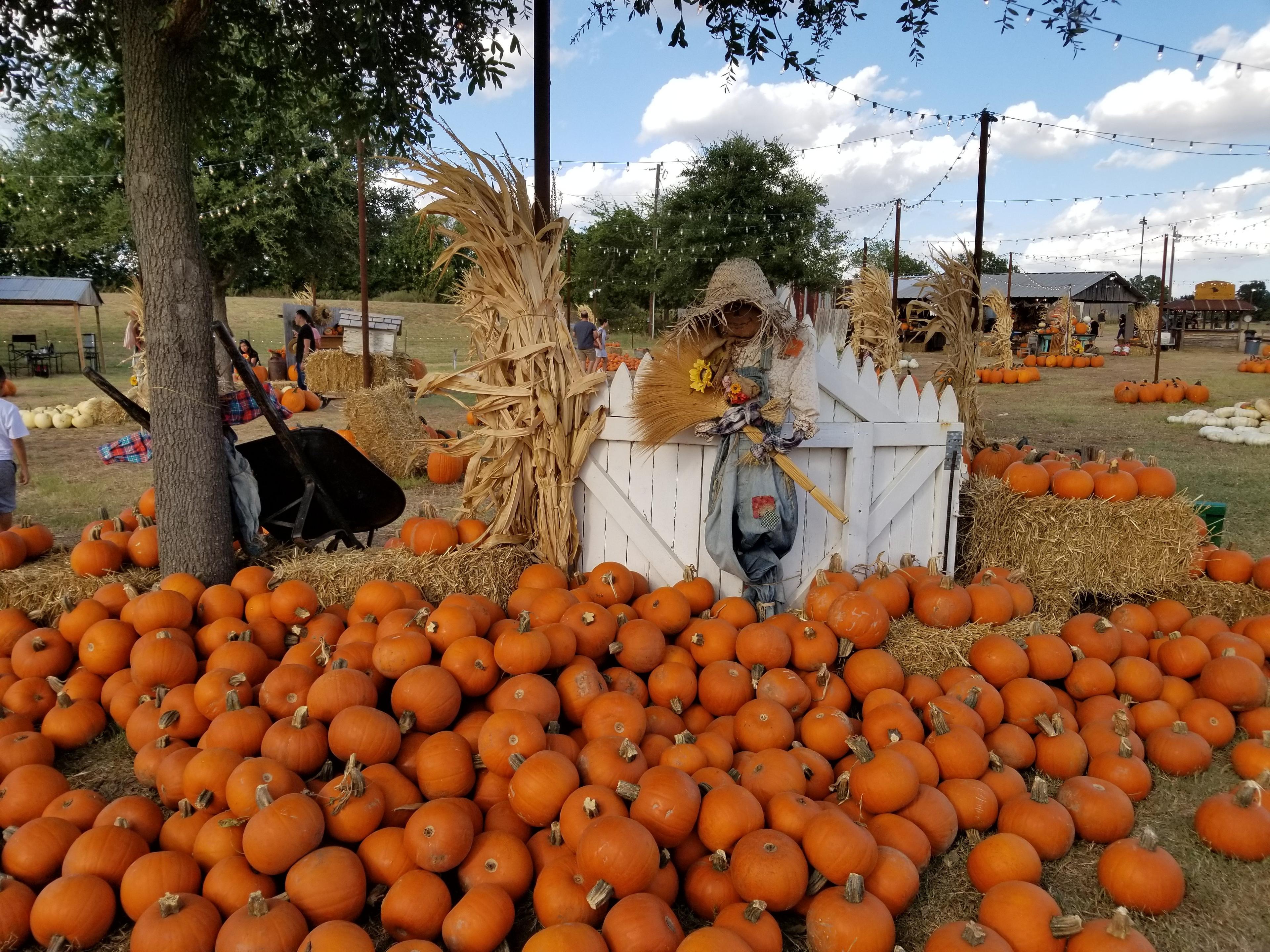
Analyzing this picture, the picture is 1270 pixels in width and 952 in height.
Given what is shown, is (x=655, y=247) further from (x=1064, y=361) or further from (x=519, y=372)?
(x=519, y=372)

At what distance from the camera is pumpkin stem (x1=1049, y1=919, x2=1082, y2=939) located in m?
2.17

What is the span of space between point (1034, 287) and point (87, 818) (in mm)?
52431

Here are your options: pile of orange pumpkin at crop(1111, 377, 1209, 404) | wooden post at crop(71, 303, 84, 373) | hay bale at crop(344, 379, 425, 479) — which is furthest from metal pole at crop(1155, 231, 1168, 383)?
wooden post at crop(71, 303, 84, 373)

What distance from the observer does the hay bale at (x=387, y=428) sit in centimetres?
942

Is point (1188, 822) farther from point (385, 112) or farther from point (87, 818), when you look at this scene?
point (385, 112)

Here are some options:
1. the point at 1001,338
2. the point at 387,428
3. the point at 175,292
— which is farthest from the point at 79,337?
the point at 1001,338

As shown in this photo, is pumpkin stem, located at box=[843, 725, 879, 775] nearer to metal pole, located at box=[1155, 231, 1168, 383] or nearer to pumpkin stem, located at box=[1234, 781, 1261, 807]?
pumpkin stem, located at box=[1234, 781, 1261, 807]

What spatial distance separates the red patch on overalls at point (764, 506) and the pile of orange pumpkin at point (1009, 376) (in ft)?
60.0

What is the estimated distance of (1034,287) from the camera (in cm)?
4697

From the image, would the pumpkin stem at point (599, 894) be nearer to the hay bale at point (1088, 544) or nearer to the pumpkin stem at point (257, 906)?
the pumpkin stem at point (257, 906)

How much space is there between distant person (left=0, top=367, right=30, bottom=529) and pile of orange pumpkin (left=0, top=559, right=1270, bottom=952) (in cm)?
256

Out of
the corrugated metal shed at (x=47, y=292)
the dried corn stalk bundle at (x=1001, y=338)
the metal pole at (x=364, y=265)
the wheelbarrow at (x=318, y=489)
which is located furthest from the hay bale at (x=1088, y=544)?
the corrugated metal shed at (x=47, y=292)

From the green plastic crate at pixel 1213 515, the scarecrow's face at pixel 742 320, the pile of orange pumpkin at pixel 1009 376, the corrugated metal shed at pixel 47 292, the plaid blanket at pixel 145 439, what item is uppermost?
the corrugated metal shed at pixel 47 292

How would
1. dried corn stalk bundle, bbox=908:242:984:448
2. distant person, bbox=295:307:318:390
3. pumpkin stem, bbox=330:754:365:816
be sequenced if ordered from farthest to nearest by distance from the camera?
distant person, bbox=295:307:318:390, dried corn stalk bundle, bbox=908:242:984:448, pumpkin stem, bbox=330:754:365:816
